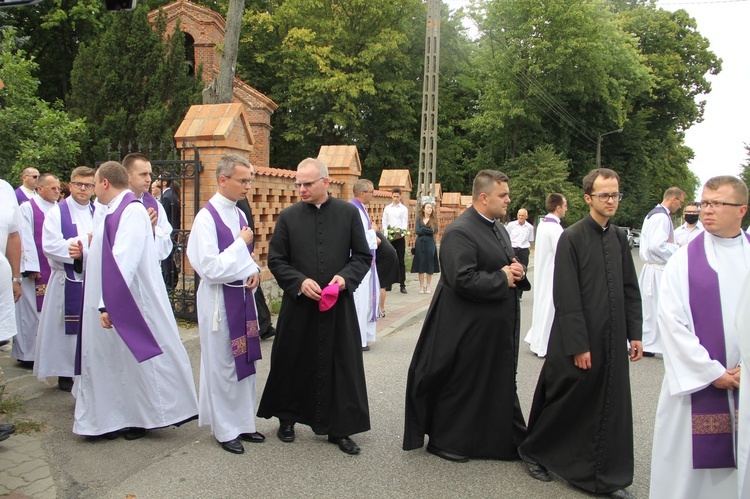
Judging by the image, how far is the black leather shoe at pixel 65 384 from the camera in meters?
5.73

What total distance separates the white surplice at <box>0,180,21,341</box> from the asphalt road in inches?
36.7

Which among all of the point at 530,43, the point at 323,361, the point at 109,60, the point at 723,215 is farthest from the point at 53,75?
the point at 723,215

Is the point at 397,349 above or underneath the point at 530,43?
underneath

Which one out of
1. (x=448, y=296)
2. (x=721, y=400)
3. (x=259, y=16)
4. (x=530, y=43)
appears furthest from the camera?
(x=530, y=43)

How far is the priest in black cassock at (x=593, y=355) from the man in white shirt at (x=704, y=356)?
15.9 inches

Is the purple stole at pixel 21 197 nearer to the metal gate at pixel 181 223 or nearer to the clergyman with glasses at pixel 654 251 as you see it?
the metal gate at pixel 181 223

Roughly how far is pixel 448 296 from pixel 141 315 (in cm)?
213

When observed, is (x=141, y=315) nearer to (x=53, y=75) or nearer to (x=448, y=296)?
(x=448, y=296)

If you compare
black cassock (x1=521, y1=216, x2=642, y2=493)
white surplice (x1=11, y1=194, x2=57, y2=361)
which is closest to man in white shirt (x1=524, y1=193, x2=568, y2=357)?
black cassock (x1=521, y1=216, x2=642, y2=493)

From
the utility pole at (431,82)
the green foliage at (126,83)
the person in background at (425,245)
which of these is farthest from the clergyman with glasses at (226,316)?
the green foliage at (126,83)

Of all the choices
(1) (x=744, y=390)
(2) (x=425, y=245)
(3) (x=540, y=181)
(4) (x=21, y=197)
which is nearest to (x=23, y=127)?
(4) (x=21, y=197)

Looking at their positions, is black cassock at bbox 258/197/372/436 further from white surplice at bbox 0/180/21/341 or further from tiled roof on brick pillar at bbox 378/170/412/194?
tiled roof on brick pillar at bbox 378/170/412/194

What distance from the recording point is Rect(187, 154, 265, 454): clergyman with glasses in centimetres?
438

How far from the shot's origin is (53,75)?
26750mm
